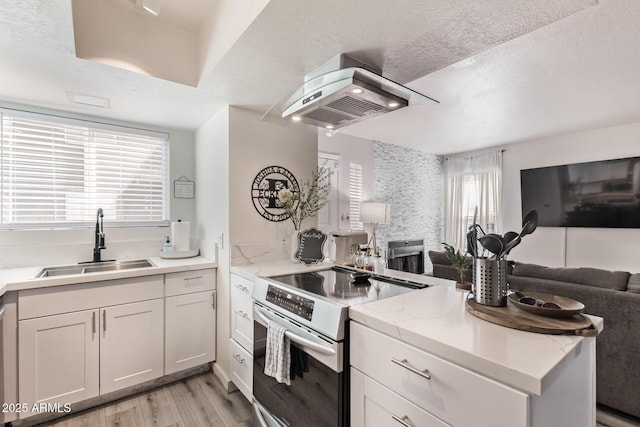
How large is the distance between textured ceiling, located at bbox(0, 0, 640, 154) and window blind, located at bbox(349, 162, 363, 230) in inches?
56.4

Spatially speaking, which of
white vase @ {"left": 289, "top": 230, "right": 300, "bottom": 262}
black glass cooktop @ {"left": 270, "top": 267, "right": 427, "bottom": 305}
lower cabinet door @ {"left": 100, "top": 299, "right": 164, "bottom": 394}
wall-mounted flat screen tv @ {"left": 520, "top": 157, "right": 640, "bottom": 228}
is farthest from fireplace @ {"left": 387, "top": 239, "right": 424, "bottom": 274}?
lower cabinet door @ {"left": 100, "top": 299, "right": 164, "bottom": 394}

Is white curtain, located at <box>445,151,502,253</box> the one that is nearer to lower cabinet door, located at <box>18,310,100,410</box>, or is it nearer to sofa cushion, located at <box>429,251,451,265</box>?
sofa cushion, located at <box>429,251,451,265</box>

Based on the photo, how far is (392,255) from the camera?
4.72 metres

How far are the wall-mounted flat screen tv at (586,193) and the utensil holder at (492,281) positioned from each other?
4136mm

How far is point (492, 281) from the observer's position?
1.17m

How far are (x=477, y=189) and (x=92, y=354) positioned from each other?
559cm

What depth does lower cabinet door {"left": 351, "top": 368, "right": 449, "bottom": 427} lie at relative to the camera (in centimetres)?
100

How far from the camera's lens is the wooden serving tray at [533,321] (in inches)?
37.4

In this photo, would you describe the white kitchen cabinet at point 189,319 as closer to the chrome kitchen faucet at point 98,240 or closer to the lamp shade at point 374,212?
the chrome kitchen faucet at point 98,240

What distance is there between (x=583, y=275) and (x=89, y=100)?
3.93m

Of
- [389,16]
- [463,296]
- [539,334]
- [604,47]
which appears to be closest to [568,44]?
[604,47]

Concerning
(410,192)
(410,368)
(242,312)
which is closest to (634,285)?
(410,368)

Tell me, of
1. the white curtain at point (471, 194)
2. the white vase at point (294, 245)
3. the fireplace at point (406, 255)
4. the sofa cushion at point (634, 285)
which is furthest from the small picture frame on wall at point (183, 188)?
the white curtain at point (471, 194)

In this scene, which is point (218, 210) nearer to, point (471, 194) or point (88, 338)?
point (88, 338)
